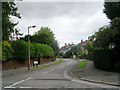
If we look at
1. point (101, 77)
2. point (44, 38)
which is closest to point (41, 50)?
point (44, 38)

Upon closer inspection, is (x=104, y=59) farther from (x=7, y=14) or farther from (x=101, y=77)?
(x=7, y=14)

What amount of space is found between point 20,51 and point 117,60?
1904 cm

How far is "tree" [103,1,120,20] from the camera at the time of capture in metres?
35.7

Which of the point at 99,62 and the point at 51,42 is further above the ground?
the point at 51,42

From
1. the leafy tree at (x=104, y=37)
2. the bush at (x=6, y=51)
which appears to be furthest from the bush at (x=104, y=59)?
the bush at (x=6, y=51)

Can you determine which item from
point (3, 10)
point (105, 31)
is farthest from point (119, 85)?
point (3, 10)

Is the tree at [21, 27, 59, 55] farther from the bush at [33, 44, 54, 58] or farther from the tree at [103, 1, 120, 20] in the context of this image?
the tree at [103, 1, 120, 20]

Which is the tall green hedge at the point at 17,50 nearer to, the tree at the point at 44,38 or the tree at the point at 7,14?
the tree at the point at 7,14

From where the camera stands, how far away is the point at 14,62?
4944cm

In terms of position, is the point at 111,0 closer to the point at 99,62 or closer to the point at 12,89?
the point at 99,62

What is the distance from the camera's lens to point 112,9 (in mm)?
36469

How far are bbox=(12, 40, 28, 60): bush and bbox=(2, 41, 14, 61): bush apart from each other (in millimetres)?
3215

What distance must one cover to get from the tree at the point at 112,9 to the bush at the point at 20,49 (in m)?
17.2

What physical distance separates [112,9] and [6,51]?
15.8 meters
